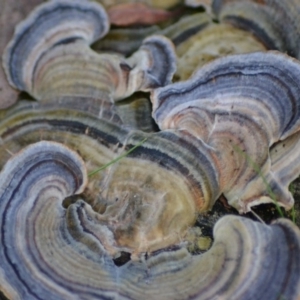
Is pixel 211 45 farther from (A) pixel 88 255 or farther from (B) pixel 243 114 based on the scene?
(A) pixel 88 255

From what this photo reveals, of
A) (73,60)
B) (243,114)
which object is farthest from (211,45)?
(73,60)

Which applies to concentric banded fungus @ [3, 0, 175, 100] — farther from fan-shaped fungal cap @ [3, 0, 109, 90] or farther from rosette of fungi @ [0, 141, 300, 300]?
rosette of fungi @ [0, 141, 300, 300]

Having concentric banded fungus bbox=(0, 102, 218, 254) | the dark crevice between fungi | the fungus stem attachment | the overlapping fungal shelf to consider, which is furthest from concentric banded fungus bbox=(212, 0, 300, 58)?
the dark crevice between fungi

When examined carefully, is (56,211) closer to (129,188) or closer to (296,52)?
(129,188)

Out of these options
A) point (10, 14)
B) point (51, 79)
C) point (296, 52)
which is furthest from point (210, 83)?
point (10, 14)

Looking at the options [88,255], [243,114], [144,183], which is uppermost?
[243,114]

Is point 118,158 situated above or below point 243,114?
below

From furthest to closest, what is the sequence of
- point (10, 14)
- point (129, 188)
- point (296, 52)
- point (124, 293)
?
point (10, 14)
point (296, 52)
point (129, 188)
point (124, 293)
